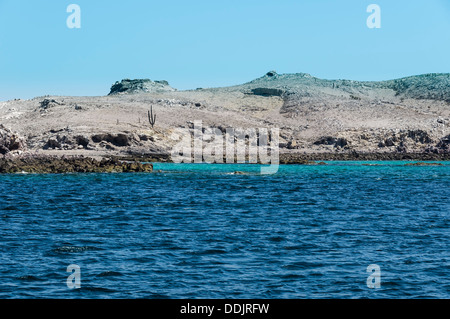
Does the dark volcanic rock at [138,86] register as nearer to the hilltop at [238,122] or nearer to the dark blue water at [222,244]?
the hilltop at [238,122]

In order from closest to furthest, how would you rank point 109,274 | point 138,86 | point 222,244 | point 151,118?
1. point 109,274
2. point 222,244
3. point 151,118
4. point 138,86

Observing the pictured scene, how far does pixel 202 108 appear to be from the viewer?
105562 millimetres

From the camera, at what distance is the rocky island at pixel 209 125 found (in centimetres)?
6256

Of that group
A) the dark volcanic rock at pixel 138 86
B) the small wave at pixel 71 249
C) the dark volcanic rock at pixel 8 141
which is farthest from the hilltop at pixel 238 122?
the small wave at pixel 71 249

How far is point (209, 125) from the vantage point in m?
90.0

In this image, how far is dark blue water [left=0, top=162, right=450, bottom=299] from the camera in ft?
43.1

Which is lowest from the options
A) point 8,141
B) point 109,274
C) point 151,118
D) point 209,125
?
point 109,274

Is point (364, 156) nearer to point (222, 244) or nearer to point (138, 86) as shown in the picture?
point (222, 244)

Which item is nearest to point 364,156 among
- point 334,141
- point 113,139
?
point 334,141

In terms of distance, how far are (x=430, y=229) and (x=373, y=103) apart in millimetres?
104358

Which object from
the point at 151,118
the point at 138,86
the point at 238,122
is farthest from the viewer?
the point at 138,86

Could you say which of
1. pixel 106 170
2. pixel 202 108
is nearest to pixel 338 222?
pixel 106 170

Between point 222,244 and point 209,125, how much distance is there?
2868 inches
